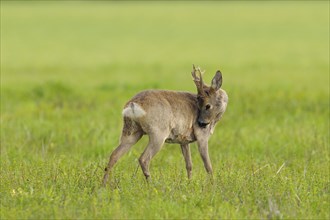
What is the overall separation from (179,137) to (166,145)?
348 cm

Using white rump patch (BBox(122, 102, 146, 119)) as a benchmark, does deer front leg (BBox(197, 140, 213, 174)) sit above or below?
below

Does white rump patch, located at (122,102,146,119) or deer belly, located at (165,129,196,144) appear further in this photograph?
deer belly, located at (165,129,196,144)

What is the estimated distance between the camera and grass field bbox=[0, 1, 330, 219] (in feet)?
24.9

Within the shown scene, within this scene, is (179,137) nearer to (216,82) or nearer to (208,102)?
(208,102)

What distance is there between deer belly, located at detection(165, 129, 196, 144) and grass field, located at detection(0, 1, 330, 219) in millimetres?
331

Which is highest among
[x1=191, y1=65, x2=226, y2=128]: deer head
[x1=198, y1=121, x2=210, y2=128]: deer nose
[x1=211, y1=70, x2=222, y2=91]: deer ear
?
[x1=211, y1=70, x2=222, y2=91]: deer ear

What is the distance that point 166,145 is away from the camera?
12.6 meters

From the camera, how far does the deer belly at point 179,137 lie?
904 centimetres

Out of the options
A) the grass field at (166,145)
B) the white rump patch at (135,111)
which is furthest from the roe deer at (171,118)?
the grass field at (166,145)

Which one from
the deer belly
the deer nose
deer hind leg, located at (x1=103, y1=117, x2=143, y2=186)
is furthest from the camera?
the deer nose

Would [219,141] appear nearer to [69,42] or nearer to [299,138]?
[299,138]

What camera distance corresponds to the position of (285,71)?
26.5m

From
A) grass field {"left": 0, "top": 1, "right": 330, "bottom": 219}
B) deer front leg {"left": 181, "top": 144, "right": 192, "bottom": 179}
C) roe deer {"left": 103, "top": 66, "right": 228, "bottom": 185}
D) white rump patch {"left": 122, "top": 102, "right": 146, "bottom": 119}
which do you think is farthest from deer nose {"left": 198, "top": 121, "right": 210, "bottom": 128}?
white rump patch {"left": 122, "top": 102, "right": 146, "bottom": 119}

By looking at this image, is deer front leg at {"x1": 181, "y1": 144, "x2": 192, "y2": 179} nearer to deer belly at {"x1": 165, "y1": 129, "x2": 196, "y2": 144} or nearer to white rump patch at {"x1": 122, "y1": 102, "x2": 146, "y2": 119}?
deer belly at {"x1": 165, "y1": 129, "x2": 196, "y2": 144}
